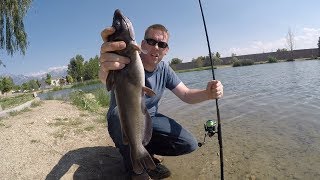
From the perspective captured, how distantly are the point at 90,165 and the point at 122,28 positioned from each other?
10.9 feet

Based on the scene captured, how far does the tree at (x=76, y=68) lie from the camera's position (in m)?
92.7

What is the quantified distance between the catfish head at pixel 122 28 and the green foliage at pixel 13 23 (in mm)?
14767

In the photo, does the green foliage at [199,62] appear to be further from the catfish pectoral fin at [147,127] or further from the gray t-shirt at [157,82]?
the catfish pectoral fin at [147,127]

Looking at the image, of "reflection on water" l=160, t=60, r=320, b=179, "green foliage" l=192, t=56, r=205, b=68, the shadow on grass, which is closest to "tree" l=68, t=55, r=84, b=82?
"green foliage" l=192, t=56, r=205, b=68

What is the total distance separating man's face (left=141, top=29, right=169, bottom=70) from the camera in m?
4.92

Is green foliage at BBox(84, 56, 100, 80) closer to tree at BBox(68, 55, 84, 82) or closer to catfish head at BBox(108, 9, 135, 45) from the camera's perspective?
tree at BBox(68, 55, 84, 82)

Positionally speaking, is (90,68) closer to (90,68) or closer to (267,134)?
(90,68)

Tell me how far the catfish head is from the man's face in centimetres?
209

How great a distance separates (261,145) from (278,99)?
6642 millimetres

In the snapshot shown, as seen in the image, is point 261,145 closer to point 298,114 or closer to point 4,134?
point 298,114

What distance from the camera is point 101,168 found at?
541 cm

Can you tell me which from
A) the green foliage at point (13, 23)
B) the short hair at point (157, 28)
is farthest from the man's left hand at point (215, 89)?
the green foliage at point (13, 23)

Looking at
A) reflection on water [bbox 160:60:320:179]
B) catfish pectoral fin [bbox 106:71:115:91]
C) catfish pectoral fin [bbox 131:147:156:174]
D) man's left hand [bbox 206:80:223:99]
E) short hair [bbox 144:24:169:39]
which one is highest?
short hair [bbox 144:24:169:39]

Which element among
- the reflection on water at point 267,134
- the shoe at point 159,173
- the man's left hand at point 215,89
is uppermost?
the man's left hand at point 215,89
